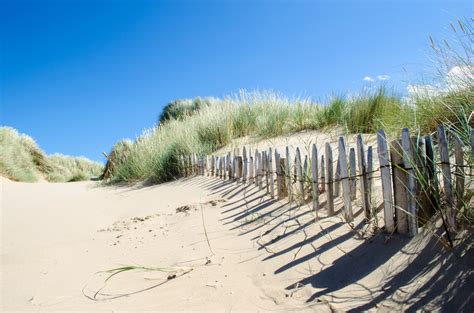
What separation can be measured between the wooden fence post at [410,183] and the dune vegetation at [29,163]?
1140 centimetres

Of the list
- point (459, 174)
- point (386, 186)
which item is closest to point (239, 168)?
point (386, 186)

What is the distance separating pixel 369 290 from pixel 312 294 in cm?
26

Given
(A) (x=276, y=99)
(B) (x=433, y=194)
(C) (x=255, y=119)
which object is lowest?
(B) (x=433, y=194)

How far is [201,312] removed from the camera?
1.71 m

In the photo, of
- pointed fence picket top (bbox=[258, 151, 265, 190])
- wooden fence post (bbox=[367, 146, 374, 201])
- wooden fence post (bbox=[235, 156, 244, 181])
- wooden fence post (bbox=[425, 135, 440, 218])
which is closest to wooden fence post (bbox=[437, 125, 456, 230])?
wooden fence post (bbox=[425, 135, 440, 218])

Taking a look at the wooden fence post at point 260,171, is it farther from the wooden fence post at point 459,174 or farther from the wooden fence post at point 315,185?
the wooden fence post at point 459,174

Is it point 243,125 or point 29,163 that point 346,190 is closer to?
point 243,125

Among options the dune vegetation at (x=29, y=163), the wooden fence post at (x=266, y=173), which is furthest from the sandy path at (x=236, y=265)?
the dune vegetation at (x=29, y=163)

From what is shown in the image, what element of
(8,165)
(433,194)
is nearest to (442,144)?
(433,194)

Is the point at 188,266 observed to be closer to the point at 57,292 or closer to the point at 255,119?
→ the point at 57,292

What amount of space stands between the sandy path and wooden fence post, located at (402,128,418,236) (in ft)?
0.31

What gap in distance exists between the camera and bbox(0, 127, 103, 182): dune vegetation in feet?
36.5

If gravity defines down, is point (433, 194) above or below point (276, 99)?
below

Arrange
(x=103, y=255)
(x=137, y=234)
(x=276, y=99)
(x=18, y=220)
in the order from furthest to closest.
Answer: (x=276, y=99), (x=18, y=220), (x=137, y=234), (x=103, y=255)
